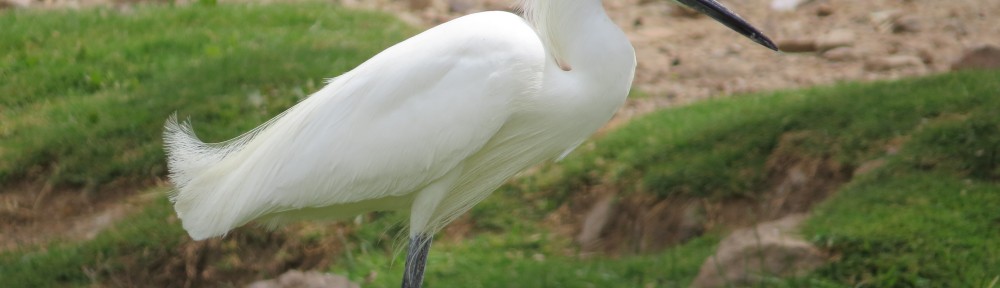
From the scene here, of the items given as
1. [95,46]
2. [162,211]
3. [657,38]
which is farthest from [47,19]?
[657,38]

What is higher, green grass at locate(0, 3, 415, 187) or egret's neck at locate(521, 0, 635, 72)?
egret's neck at locate(521, 0, 635, 72)

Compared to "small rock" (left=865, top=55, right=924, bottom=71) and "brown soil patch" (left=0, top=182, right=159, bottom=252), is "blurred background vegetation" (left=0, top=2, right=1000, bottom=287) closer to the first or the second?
"brown soil patch" (left=0, top=182, right=159, bottom=252)

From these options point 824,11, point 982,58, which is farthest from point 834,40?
point 982,58

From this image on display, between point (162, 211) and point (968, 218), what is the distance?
339 centimetres

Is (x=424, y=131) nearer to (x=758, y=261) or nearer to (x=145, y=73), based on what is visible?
(x=758, y=261)

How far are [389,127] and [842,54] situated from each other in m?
4.02

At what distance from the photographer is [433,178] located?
430 centimetres

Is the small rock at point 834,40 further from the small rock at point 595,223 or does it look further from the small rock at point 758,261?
the small rock at point 758,261

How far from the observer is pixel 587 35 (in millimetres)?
4051

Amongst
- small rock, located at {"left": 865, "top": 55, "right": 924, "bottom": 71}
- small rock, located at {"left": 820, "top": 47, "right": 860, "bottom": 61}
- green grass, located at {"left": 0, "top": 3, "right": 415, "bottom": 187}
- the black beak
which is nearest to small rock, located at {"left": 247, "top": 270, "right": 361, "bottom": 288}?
the black beak

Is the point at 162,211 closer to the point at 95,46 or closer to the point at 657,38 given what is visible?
the point at 95,46

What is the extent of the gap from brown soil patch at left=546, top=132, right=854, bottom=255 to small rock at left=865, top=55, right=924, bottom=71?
1.80 m

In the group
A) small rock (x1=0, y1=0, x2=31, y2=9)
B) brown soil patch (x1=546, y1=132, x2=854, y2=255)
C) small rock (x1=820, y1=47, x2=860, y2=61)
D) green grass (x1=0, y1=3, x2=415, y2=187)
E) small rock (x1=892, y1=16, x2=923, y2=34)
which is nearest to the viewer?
brown soil patch (x1=546, y1=132, x2=854, y2=255)

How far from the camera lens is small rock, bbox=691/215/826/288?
446 centimetres
